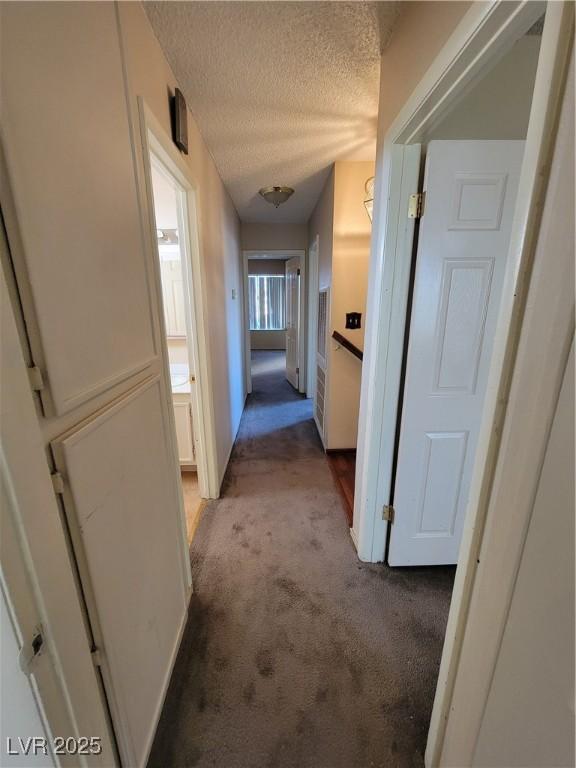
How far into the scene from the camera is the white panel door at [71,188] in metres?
0.52

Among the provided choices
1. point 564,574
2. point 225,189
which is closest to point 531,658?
point 564,574

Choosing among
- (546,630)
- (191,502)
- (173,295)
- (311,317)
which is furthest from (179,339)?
(546,630)

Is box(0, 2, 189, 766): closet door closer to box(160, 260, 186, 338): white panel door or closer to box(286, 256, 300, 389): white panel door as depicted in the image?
box(160, 260, 186, 338): white panel door

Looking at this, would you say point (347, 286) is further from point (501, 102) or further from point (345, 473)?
point (345, 473)

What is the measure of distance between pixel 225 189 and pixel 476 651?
3466 mm

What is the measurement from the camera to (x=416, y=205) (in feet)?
4.13

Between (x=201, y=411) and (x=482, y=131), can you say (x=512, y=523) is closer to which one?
(x=482, y=131)

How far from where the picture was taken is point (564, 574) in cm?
48

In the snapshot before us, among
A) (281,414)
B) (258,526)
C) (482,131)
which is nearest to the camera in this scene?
(482,131)

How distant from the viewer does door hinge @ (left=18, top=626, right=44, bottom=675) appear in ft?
1.62

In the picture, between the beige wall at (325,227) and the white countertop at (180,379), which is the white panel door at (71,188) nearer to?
the white countertop at (180,379)

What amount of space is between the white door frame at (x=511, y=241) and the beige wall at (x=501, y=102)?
16 cm

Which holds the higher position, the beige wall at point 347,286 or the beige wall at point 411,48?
the beige wall at point 411,48

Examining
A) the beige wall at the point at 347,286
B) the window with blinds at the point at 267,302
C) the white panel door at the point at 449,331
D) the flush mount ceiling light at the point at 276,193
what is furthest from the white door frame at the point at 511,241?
the window with blinds at the point at 267,302
